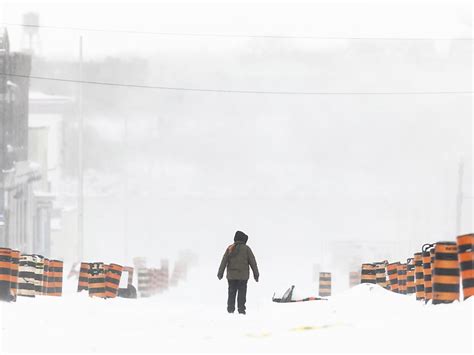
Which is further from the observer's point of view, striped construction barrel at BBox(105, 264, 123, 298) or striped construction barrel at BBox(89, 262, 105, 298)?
striped construction barrel at BBox(105, 264, 123, 298)

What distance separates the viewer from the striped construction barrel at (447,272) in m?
12.9

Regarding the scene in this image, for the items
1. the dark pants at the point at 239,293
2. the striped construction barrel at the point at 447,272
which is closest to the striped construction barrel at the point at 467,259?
the striped construction barrel at the point at 447,272

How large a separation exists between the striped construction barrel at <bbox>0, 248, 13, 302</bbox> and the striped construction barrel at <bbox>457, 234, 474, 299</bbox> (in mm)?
6963

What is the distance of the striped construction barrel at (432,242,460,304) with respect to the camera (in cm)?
1292

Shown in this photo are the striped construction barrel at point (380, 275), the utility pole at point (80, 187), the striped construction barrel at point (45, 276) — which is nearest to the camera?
the striped construction barrel at point (380, 275)

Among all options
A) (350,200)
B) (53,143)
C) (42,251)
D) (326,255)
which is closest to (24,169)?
(42,251)

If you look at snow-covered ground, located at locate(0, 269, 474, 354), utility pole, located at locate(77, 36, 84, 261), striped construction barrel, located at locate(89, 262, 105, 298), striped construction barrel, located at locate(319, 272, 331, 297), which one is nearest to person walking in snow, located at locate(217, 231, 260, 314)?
snow-covered ground, located at locate(0, 269, 474, 354)

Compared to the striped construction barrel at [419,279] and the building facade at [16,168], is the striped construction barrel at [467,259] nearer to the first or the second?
the striped construction barrel at [419,279]

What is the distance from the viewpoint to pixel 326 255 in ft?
385

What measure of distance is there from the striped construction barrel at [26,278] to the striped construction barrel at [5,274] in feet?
7.54

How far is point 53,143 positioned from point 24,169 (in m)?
34.7

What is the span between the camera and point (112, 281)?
22234 millimetres

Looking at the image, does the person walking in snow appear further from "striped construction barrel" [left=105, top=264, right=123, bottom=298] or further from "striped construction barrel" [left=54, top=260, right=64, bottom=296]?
"striped construction barrel" [left=54, top=260, right=64, bottom=296]

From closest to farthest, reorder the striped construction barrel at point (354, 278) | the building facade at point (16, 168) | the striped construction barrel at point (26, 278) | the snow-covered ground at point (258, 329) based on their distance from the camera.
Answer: the snow-covered ground at point (258, 329) → the striped construction barrel at point (26, 278) → the striped construction barrel at point (354, 278) → the building facade at point (16, 168)
